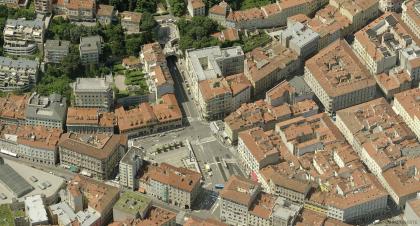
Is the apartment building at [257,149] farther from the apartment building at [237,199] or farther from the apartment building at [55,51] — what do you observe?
the apartment building at [55,51]

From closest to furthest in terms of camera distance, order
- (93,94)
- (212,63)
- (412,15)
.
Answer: (93,94) < (212,63) < (412,15)

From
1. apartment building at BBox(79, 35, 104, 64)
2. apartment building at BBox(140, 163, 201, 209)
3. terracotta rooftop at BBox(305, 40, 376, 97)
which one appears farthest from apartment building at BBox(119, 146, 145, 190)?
terracotta rooftop at BBox(305, 40, 376, 97)

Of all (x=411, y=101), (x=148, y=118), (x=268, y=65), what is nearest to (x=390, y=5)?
(x=411, y=101)

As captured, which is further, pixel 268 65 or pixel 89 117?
pixel 268 65

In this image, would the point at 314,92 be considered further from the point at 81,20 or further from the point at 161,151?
the point at 81,20

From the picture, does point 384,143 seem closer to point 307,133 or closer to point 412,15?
point 307,133

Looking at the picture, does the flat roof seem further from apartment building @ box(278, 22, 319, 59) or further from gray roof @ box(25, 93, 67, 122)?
apartment building @ box(278, 22, 319, 59)

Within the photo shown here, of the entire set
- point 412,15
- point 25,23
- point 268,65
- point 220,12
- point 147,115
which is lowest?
point 147,115
